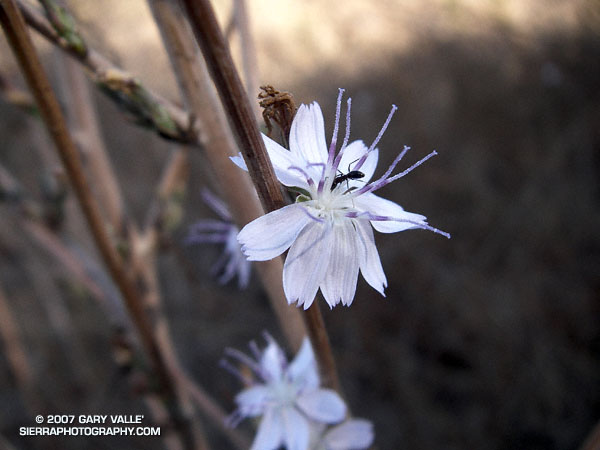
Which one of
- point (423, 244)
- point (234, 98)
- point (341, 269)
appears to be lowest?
point (423, 244)

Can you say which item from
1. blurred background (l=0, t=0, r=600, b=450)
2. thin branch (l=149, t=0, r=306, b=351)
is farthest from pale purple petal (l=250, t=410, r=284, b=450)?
blurred background (l=0, t=0, r=600, b=450)

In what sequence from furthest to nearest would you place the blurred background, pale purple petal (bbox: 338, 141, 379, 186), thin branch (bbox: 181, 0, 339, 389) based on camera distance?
the blurred background → pale purple petal (bbox: 338, 141, 379, 186) → thin branch (bbox: 181, 0, 339, 389)

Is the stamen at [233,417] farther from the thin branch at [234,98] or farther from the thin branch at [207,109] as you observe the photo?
the thin branch at [234,98]

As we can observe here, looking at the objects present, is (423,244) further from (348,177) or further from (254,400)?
(348,177)

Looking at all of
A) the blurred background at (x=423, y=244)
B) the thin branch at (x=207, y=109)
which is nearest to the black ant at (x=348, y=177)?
the thin branch at (x=207, y=109)

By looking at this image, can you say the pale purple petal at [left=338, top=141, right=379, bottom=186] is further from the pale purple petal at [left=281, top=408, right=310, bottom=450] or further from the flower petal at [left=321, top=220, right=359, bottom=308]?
the pale purple petal at [left=281, top=408, right=310, bottom=450]

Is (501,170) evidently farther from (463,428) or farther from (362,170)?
(362,170)

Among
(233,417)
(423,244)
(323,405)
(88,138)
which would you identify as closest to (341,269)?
(323,405)
